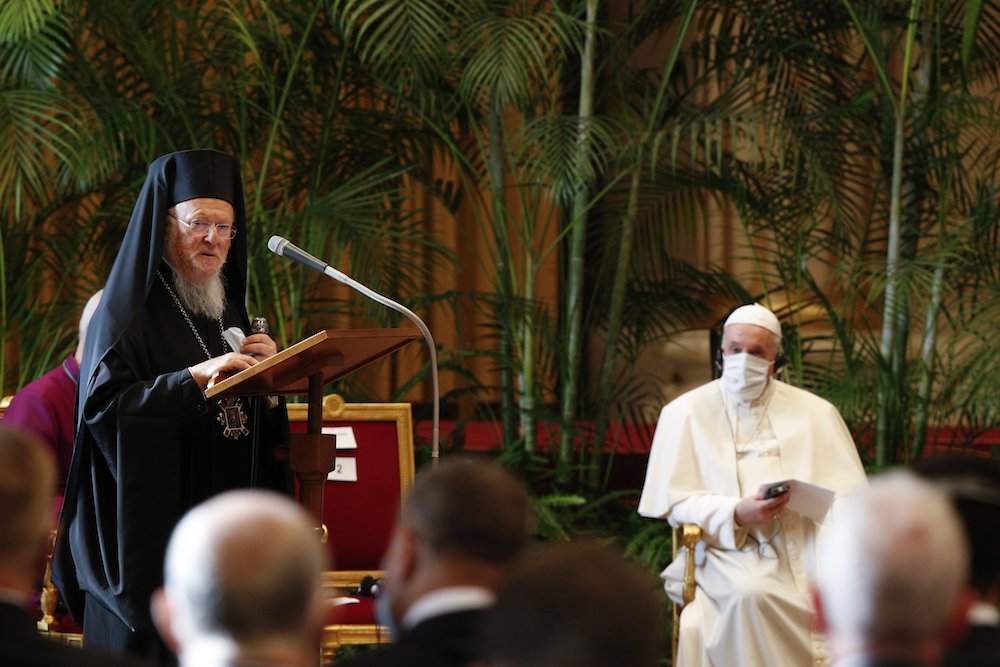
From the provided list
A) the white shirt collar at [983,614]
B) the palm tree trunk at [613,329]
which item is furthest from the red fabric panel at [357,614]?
the white shirt collar at [983,614]

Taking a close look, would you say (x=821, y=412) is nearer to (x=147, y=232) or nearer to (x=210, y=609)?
(x=147, y=232)

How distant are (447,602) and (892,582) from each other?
0.67 metres

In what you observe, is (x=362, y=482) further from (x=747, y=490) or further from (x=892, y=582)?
(x=892, y=582)

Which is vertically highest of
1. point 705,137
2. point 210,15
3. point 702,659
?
point 210,15

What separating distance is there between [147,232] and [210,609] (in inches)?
99.3

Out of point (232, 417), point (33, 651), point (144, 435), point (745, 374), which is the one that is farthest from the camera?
point (745, 374)

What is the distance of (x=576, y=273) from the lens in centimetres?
714

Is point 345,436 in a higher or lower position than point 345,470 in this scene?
higher

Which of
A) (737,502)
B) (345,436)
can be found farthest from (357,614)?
(737,502)

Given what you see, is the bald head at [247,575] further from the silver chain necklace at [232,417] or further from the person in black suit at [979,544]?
the silver chain necklace at [232,417]

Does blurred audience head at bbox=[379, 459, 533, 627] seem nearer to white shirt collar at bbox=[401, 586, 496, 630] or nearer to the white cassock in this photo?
white shirt collar at bbox=[401, 586, 496, 630]

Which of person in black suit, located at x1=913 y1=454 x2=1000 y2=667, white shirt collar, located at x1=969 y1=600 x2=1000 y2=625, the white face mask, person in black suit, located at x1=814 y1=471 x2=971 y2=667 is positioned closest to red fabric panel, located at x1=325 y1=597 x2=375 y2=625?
the white face mask

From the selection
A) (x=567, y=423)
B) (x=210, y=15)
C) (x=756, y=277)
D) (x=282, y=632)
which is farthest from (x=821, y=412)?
(x=282, y=632)

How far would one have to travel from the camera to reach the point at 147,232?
167 inches
